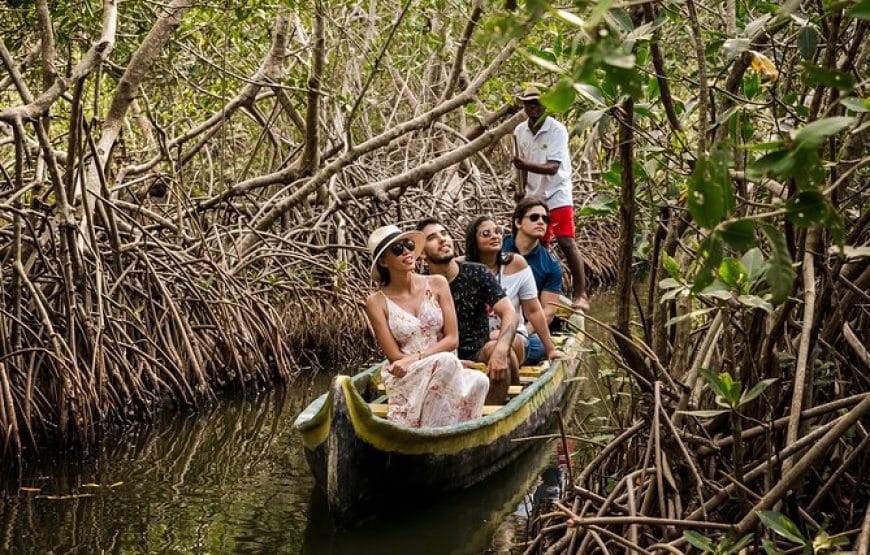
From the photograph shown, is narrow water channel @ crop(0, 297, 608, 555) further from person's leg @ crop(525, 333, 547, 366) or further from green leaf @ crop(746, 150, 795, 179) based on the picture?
green leaf @ crop(746, 150, 795, 179)

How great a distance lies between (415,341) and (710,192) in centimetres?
342

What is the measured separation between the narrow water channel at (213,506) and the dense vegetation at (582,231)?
342mm

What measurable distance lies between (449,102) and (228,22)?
163 centimetres

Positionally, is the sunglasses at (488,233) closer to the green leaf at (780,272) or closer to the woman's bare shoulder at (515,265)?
the woman's bare shoulder at (515,265)

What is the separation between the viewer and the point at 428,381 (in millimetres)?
4762

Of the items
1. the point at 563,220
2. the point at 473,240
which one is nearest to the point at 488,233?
the point at 473,240

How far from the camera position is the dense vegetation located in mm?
2314

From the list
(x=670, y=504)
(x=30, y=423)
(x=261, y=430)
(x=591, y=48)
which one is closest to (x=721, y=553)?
(x=670, y=504)

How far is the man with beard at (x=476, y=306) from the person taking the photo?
5312 mm

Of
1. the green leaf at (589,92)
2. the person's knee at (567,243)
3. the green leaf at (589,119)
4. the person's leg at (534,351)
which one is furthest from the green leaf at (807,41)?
the person's knee at (567,243)

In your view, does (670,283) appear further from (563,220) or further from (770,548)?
(563,220)

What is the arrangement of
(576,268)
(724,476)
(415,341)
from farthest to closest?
(576,268) → (415,341) → (724,476)

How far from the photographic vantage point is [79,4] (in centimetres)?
650

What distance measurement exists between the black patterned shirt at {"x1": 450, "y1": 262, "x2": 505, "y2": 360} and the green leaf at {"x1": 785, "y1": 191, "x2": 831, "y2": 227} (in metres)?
3.79
